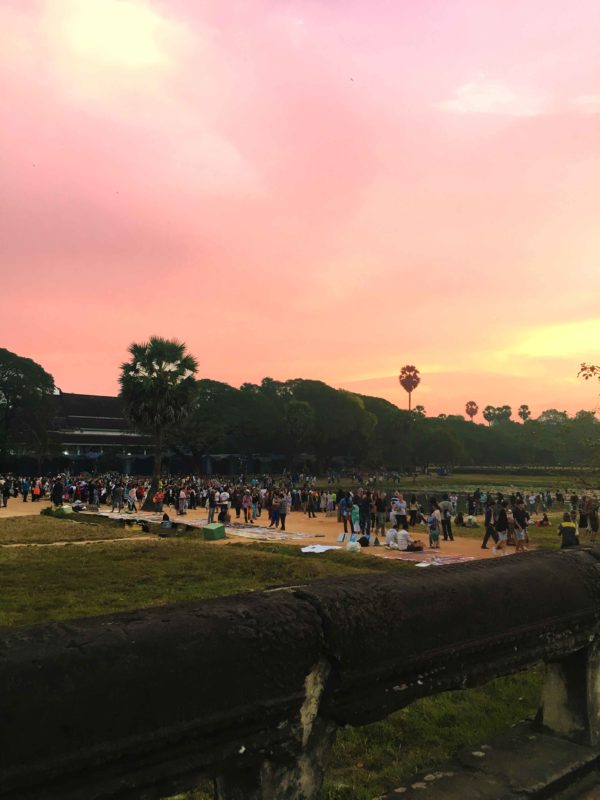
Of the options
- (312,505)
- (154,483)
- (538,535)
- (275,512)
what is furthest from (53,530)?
(538,535)

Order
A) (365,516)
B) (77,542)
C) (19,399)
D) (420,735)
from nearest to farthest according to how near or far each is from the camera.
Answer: (420,735) → (77,542) → (365,516) → (19,399)

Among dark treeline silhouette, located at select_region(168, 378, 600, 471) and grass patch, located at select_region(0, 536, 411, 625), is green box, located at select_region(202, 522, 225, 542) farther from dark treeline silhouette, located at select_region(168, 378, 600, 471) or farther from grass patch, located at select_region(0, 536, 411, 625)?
dark treeline silhouette, located at select_region(168, 378, 600, 471)

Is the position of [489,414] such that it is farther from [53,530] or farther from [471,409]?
[53,530]

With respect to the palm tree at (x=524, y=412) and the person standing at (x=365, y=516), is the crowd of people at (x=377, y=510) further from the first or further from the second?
the palm tree at (x=524, y=412)

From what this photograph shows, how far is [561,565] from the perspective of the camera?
296cm

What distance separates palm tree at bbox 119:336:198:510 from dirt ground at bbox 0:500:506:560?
544cm

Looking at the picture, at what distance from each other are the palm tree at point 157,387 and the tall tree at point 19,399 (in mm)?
28052

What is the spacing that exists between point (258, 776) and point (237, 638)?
1.55 ft

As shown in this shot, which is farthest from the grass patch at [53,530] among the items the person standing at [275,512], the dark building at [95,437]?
the dark building at [95,437]

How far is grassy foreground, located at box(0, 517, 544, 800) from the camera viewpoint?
4051 millimetres

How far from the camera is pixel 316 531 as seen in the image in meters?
23.3

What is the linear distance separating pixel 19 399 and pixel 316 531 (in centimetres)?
4502

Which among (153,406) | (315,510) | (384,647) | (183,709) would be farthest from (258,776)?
(153,406)

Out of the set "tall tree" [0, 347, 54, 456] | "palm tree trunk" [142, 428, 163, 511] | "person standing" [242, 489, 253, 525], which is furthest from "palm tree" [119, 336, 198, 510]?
"tall tree" [0, 347, 54, 456]
